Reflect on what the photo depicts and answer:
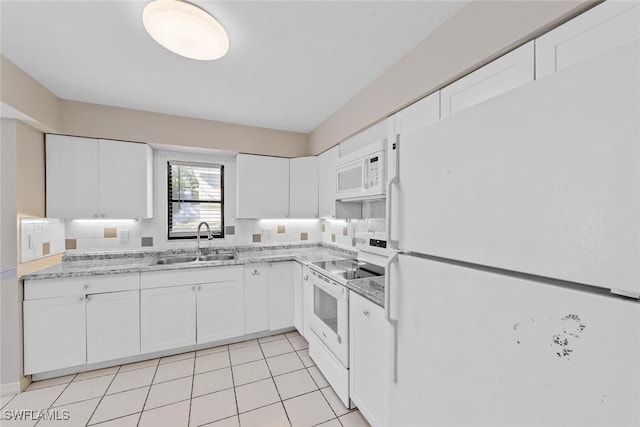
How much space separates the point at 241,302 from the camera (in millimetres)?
2748

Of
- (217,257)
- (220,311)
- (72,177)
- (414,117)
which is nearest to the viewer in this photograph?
(414,117)

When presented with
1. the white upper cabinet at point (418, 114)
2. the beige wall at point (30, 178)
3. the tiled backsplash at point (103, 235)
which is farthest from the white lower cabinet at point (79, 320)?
the white upper cabinet at point (418, 114)

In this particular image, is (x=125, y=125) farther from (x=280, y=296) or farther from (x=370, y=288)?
(x=370, y=288)

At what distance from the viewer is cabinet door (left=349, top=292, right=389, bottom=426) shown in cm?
146

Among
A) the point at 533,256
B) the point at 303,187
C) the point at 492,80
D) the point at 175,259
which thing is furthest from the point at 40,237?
the point at 492,80

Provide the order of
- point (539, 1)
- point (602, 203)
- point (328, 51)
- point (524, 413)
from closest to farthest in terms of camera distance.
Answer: point (602, 203), point (524, 413), point (539, 1), point (328, 51)

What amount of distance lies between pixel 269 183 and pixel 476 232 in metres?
2.67

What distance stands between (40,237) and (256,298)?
1981mm

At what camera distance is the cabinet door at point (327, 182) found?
274cm

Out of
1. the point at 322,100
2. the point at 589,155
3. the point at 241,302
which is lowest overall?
the point at 241,302

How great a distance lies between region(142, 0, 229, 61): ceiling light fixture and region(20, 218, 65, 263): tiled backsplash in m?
1.95

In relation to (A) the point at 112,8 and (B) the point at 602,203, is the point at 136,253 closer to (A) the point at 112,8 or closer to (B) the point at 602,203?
(A) the point at 112,8

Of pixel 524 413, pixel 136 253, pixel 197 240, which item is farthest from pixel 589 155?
pixel 136 253

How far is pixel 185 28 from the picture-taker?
1.38 metres
